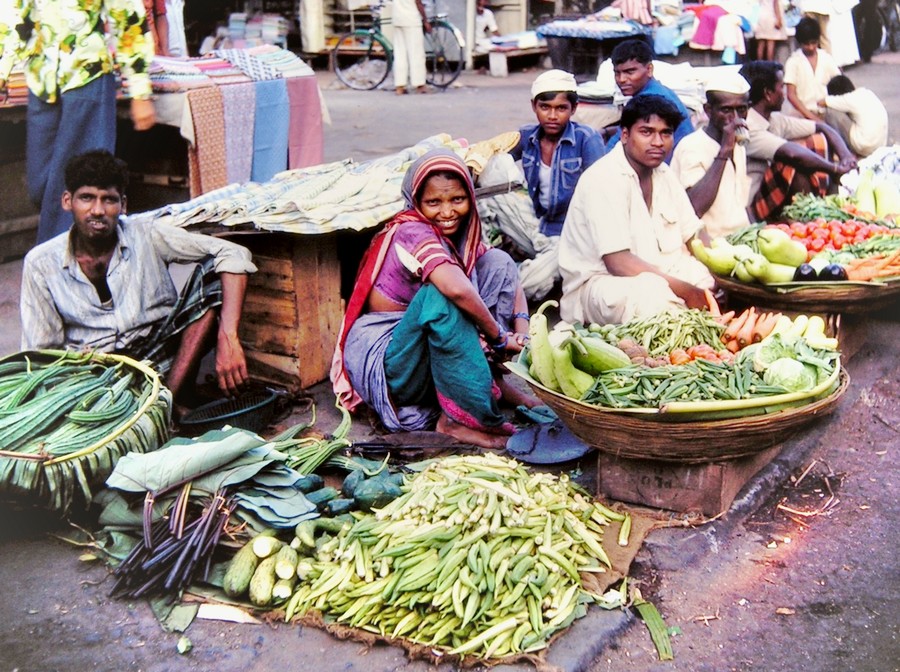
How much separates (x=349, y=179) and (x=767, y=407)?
9.15ft

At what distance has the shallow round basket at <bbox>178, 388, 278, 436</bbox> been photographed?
4090 mm

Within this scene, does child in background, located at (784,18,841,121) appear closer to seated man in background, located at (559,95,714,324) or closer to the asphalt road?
seated man in background, located at (559,95,714,324)

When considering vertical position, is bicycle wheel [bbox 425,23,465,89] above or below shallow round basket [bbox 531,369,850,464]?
above

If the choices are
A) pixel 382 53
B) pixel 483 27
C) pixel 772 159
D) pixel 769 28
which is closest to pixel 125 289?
pixel 772 159

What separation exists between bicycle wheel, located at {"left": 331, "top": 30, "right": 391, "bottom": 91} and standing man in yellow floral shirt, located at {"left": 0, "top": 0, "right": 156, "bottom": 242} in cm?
858

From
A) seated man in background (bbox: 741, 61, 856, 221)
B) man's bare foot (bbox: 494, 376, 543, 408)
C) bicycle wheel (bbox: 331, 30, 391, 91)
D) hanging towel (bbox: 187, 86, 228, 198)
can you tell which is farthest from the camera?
bicycle wheel (bbox: 331, 30, 391, 91)

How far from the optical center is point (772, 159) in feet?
21.4

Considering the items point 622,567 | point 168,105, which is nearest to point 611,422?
point 622,567

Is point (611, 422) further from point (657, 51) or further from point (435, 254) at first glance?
point (657, 51)

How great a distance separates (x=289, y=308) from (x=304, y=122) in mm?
3253

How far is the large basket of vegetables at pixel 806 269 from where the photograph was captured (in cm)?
475

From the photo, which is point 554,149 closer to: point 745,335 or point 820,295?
point 820,295

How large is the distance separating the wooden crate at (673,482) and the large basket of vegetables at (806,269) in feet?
4.64

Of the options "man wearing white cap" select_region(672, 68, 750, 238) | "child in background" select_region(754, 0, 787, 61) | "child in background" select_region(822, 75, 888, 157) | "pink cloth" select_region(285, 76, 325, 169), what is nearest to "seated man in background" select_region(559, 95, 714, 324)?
"man wearing white cap" select_region(672, 68, 750, 238)
